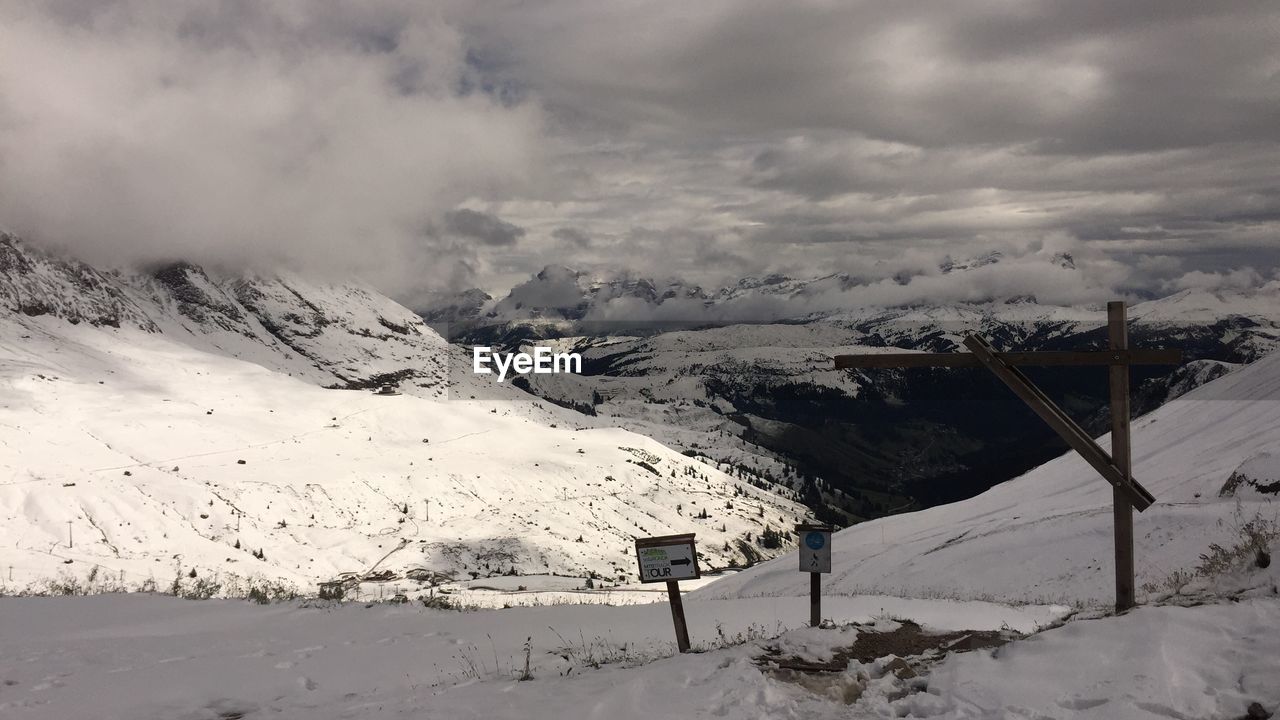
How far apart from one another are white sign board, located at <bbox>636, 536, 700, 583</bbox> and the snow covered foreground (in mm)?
1319

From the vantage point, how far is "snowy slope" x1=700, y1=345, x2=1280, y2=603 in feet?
71.8

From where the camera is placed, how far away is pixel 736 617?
753 inches

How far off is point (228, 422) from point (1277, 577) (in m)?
160

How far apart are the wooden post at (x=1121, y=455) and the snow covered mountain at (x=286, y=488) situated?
5855cm

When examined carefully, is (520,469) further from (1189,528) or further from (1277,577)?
(1277,577)

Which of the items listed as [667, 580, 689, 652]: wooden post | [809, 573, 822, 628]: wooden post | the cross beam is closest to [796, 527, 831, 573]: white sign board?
[809, 573, 822, 628]: wooden post

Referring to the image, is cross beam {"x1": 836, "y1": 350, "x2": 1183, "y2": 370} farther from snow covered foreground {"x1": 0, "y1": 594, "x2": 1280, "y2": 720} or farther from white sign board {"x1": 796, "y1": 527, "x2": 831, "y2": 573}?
snow covered foreground {"x1": 0, "y1": 594, "x2": 1280, "y2": 720}

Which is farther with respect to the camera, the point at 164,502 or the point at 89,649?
the point at 164,502

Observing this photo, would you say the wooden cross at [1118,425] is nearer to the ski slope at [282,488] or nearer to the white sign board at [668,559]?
the white sign board at [668,559]

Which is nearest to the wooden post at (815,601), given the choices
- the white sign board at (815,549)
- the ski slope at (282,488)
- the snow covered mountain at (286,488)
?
the white sign board at (815,549)

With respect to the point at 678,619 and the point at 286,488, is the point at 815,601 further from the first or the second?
the point at 286,488

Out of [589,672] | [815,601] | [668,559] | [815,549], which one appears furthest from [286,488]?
[815,549]

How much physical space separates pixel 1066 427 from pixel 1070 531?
17.3 m

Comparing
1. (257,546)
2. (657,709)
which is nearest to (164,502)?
(257,546)
